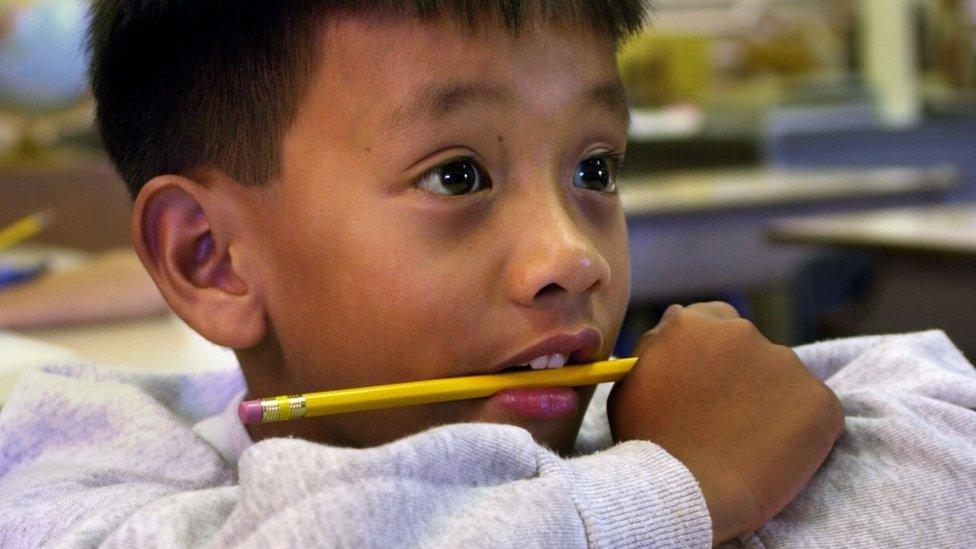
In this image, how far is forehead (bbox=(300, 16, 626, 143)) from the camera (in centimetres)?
75

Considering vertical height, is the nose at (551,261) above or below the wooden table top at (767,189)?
above

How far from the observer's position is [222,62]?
2.81 ft

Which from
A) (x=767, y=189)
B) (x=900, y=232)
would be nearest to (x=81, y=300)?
(x=900, y=232)

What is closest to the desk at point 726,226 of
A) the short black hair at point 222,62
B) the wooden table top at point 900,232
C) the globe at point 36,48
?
the wooden table top at point 900,232

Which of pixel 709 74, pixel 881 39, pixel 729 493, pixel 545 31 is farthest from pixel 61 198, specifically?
pixel 881 39

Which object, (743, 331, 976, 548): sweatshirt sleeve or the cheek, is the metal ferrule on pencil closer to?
the cheek

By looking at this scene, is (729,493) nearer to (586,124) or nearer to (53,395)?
(586,124)

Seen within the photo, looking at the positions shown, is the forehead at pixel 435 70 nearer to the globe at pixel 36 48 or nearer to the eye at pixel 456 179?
the eye at pixel 456 179

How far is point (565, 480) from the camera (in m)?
0.59

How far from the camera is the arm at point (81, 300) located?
1.59 meters

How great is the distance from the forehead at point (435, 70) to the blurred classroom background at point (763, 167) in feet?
0.49

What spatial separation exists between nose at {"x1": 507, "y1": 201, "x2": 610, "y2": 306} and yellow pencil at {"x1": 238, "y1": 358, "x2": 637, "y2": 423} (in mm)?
49

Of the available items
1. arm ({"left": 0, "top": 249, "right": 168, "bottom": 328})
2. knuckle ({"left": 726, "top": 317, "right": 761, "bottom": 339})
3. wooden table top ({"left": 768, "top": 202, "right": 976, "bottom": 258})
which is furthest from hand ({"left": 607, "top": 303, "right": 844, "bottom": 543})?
wooden table top ({"left": 768, "top": 202, "right": 976, "bottom": 258})

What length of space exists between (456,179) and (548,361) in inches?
5.1
